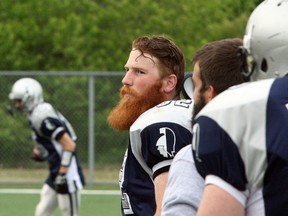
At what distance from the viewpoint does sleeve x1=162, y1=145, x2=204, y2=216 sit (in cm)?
281

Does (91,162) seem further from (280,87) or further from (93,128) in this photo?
(280,87)

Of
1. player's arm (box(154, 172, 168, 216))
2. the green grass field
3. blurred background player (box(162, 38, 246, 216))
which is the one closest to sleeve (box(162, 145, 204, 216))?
blurred background player (box(162, 38, 246, 216))

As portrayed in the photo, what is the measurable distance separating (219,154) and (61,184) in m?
7.56

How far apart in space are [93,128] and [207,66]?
1201 centimetres

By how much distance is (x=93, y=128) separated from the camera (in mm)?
14891

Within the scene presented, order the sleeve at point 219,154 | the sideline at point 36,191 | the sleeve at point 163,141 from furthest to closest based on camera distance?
the sideline at point 36,191 < the sleeve at point 163,141 < the sleeve at point 219,154

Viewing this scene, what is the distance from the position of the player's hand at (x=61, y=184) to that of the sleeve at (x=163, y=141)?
20.1ft

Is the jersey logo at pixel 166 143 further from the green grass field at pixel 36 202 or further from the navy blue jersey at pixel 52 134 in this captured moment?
the green grass field at pixel 36 202

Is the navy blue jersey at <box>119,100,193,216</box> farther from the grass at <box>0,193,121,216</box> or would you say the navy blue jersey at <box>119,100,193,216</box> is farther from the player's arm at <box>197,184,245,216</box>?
the grass at <box>0,193,121,216</box>

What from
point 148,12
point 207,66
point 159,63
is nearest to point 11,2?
point 148,12

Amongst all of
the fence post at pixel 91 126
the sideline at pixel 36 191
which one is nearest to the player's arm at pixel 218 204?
the sideline at pixel 36 191

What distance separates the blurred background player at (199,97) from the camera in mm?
2820

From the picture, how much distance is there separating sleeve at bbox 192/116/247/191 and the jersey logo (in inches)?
49.5

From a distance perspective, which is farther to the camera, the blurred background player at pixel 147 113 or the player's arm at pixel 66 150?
the player's arm at pixel 66 150
